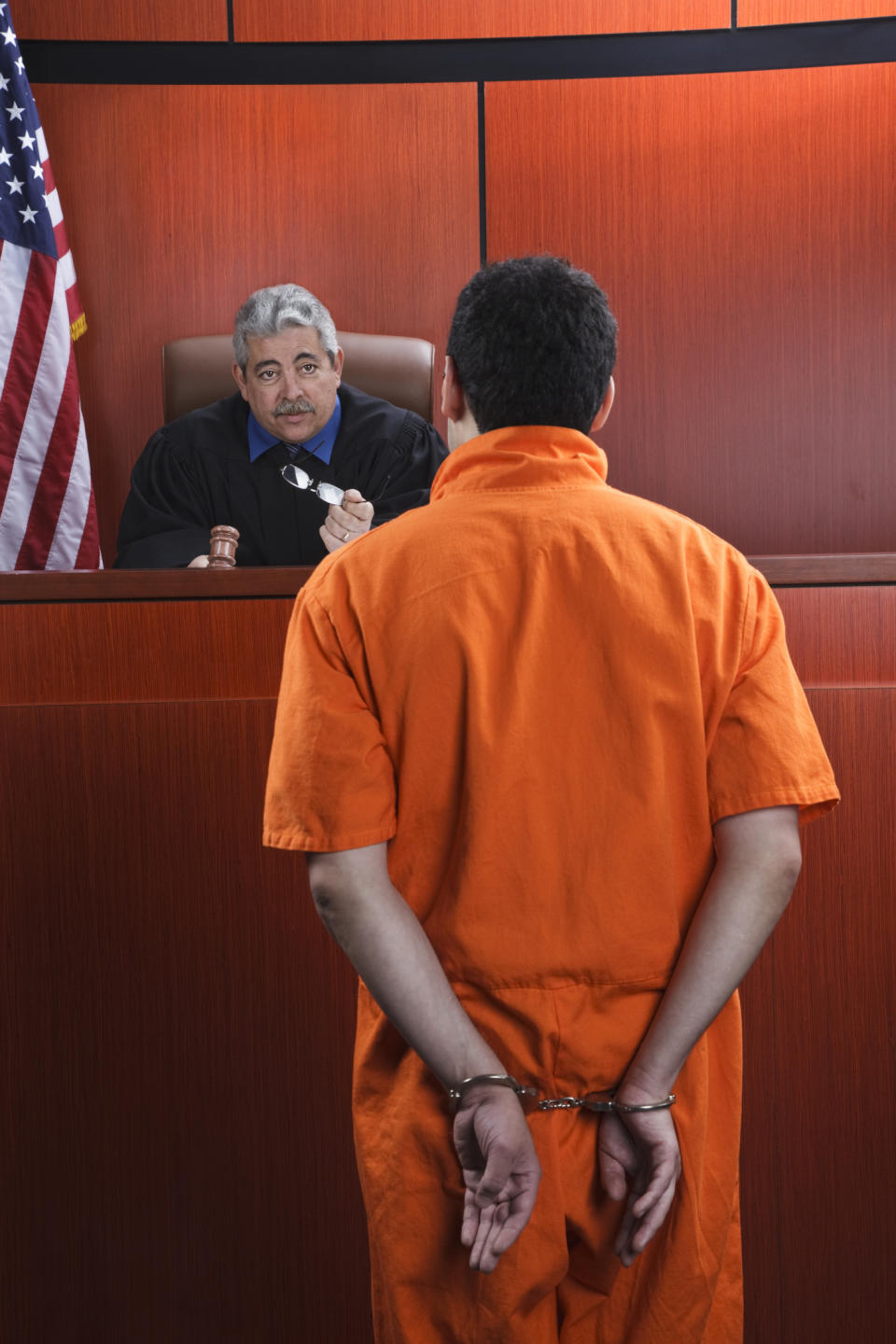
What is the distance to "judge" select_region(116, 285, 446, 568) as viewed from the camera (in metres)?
2.23

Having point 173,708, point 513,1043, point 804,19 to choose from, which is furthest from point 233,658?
point 804,19

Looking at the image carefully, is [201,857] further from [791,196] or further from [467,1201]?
[791,196]

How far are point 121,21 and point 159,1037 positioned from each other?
257cm

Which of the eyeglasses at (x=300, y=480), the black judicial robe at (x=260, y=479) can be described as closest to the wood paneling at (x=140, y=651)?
the eyeglasses at (x=300, y=480)

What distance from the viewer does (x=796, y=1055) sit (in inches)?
49.8

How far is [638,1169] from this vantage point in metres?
0.72

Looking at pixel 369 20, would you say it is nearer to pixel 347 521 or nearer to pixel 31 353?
pixel 31 353

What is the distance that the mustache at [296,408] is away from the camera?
223 cm

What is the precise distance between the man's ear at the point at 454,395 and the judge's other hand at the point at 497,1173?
44 cm

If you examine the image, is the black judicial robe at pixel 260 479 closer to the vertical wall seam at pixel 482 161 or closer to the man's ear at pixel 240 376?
the man's ear at pixel 240 376

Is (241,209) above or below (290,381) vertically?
above

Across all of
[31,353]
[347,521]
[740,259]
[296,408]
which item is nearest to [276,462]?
[296,408]

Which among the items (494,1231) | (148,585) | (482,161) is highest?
(482,161)

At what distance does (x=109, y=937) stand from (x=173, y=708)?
0.28m
